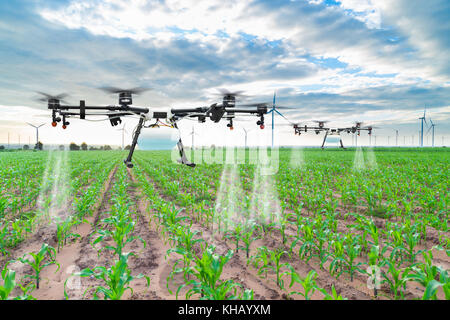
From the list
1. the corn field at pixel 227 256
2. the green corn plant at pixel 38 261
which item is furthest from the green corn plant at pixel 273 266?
the green corn plant at pixel 38 261

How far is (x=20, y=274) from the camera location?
4270 mm

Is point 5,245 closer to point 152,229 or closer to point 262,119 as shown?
point 152,229

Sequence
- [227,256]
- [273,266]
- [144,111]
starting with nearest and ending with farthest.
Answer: [227,256]
[273,266]
[144,111]

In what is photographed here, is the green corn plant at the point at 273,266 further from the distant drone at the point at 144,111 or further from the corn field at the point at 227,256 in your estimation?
the distant drone at the point at 144,111

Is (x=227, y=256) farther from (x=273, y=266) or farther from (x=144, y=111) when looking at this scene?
(x=144, y=111)

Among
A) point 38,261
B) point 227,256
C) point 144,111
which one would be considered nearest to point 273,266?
point 227,256

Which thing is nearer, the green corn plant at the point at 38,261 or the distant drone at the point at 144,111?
the green corn plant at the point at 38,261

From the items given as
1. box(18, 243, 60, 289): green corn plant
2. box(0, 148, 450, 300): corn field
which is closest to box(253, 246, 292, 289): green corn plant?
box(0, 148, 450, 300): corn field

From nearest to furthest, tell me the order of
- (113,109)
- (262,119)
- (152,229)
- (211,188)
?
1. (152,229)
2. (113,109)
3. (262,119)
4. (211,188)

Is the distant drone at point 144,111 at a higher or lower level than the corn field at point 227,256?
higher

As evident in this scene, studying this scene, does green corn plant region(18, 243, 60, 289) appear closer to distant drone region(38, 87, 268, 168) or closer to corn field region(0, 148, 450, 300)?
corn field region(0, 148, 450, 300)
